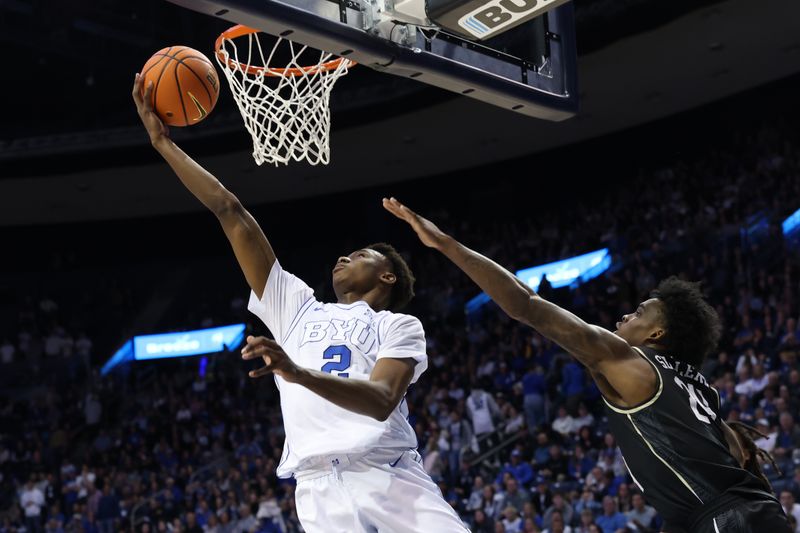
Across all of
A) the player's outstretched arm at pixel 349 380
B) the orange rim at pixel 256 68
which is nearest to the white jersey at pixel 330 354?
the player's outstretched arm at pixel 349 380

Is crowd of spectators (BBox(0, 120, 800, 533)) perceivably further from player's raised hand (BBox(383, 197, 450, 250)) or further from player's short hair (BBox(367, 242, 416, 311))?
player's raised hand (BBox(383, 197, 450, 250))

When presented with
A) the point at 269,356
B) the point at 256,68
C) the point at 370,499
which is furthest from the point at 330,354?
the point at 256,68

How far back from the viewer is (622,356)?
11.6 feet

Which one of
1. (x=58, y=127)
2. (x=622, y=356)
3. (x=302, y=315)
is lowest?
(x=622, y=356)

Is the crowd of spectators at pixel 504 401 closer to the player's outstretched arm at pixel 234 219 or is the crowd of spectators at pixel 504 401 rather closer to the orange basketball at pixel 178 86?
the player's outstretched arm at pixel 234 219

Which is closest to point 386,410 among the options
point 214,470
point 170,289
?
point 214,470

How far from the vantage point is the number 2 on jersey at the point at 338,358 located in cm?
400

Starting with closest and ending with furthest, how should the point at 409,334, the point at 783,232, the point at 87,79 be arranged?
1. the point at 409,334
2. the point at 783,232
3. the point at 87,79

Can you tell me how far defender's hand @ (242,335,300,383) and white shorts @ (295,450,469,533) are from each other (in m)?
0.96

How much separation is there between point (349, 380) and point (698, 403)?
4.07 feet

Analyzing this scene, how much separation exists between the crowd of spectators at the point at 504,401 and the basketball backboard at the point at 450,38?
553 cm

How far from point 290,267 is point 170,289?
292 centimetres

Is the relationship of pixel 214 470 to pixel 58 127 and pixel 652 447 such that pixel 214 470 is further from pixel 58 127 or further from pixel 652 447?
pixel 652 447

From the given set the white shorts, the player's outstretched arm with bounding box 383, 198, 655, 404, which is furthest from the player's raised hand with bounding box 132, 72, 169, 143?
the white shorts
